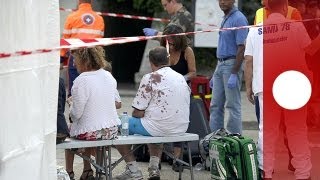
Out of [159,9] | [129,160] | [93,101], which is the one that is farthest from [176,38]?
[159,9]

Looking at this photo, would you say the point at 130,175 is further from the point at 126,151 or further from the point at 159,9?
the point at 159,9

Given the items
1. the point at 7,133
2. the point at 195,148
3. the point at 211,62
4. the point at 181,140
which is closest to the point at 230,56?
the point at 195,148

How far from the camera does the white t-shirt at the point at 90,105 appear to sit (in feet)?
24.6

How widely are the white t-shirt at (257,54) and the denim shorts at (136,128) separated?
1.02 m

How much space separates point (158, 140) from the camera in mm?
7680

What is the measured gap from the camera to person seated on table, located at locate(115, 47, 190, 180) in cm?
786

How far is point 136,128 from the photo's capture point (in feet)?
26.0

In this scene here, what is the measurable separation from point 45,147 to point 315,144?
2.69 meters

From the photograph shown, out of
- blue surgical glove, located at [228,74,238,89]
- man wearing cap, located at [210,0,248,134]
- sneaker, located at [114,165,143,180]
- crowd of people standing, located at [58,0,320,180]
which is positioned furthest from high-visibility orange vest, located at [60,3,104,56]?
sneaker, located at [114,165,143,180]

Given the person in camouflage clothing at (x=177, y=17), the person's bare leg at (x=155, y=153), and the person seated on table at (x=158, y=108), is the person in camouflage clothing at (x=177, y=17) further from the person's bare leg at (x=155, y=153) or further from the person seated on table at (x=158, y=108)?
the person's bare leg at (x=155, y=153)

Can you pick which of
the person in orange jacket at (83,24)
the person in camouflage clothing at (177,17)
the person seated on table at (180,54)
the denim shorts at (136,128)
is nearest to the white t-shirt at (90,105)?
the denim shorts at (136,128)

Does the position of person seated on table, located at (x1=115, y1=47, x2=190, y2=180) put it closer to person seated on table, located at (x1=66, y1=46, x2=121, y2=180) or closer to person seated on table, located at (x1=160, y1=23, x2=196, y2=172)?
person seated on table, located at (x1=66, y1=46, x2=121, y2=180)

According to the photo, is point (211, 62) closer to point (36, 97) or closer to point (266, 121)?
point (266, 121)

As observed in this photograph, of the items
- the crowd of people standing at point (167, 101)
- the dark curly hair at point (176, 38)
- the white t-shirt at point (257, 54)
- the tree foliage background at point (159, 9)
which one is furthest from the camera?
the tree foliage background at point (159, 9)
